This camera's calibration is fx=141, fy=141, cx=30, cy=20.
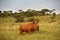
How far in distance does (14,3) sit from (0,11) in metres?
0.29

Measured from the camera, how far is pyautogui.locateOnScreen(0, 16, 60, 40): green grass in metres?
Answer: 2.21

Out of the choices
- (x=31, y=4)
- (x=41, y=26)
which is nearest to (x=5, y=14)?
(x=31, y=4)

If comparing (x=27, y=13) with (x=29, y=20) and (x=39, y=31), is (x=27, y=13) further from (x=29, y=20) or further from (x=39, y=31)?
(x=39, y=31)

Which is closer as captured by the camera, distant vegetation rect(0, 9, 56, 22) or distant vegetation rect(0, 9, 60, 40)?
distant vegetation rect(0, 9, 60, 40)

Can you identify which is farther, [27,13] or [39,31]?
[27,13]

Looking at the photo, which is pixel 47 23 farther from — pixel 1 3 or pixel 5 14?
pixel 1 3

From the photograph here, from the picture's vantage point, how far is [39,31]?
227cm

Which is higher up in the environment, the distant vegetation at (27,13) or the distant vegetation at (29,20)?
the distant vegetation at (27,13)

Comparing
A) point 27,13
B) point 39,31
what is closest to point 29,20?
point 27,13

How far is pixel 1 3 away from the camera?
2.59 metres

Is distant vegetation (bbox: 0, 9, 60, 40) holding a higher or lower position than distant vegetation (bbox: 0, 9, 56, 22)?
lower

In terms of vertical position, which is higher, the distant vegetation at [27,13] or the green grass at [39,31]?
the distant vegetation at [27,13]

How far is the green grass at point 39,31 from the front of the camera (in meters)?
2.21

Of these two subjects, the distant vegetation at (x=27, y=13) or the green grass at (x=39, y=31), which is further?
the distant vegetation at (x=27, y=13)
